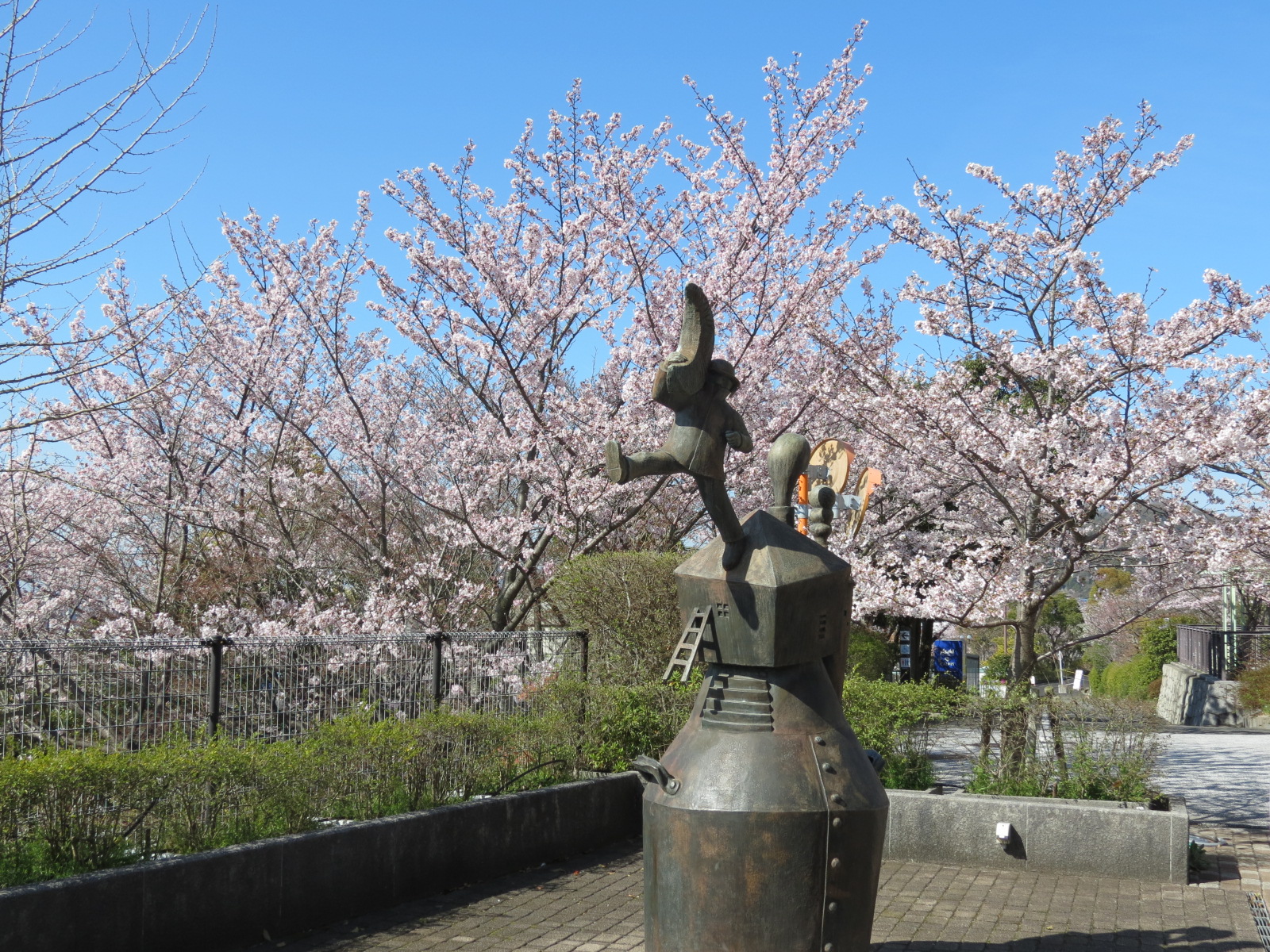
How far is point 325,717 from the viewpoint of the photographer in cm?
798

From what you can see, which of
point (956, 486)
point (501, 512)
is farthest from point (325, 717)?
point (956, 486)

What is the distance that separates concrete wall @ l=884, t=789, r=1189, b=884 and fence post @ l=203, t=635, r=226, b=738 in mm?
4840

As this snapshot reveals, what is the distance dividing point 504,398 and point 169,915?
8465 mm

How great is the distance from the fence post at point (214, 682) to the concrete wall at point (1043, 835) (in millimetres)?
4840

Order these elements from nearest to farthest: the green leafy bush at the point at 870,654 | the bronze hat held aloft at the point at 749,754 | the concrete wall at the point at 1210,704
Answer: the bronze hat held aloft at the point at 749,754, the green leafy bush at the point at 870,654, the concrete wall at the point at 1210,704

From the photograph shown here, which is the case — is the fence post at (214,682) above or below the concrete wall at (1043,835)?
above

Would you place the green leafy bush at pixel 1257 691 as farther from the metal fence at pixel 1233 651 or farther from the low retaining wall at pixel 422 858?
the low retaining wall at pixel 422 858

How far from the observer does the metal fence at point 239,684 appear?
6.52 metres

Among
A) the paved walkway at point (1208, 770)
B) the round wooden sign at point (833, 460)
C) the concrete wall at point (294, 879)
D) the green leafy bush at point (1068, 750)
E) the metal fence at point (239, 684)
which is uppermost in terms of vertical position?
the round wooden sign at point (833, 460)

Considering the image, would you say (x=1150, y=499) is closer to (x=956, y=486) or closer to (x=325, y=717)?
(x=956, y=486)

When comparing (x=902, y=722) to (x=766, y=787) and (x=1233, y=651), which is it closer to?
(x=766, y=787)

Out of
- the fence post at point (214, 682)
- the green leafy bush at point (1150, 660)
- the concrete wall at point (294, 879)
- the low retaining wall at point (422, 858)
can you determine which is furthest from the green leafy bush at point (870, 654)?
the fence post at point (214, 682)

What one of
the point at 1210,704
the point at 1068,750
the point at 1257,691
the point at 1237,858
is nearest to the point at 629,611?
the point at 1068,750

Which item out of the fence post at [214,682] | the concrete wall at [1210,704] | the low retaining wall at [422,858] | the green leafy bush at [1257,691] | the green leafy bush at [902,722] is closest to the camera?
the low retaining wall at [422,858]
